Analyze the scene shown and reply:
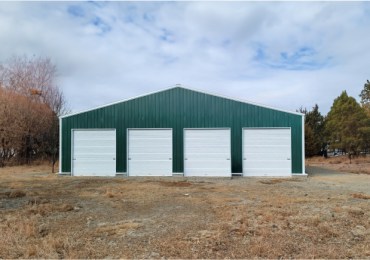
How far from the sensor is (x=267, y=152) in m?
17.3

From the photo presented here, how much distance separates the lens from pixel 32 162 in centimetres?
2620

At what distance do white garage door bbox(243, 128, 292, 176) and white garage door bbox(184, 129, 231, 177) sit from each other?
100 cm

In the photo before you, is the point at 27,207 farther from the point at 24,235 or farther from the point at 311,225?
the point at 311,225

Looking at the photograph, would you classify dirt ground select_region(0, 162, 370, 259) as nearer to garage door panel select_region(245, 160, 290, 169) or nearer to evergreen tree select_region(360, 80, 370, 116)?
garage door panel select_region(245, 160, 290, 169)

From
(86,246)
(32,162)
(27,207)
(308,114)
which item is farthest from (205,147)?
(308,114)

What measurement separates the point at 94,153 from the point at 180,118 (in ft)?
15.0

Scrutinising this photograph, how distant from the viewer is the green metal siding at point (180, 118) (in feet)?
56.6

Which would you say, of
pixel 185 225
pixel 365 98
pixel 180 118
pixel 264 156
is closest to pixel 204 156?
pixel 180 118

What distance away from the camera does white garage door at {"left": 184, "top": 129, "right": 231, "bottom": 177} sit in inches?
679

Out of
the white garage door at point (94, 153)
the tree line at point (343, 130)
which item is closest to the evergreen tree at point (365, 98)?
the tree line at point (343, 130)

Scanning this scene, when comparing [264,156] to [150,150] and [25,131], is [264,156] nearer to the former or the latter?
[150,150]

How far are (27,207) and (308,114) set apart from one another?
34380 mm

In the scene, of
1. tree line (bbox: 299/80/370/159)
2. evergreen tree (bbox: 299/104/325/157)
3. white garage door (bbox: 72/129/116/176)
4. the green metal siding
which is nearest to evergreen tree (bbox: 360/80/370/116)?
tree line (bbox: 299/80/370/159)

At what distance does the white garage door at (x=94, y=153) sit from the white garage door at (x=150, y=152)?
94 cm
